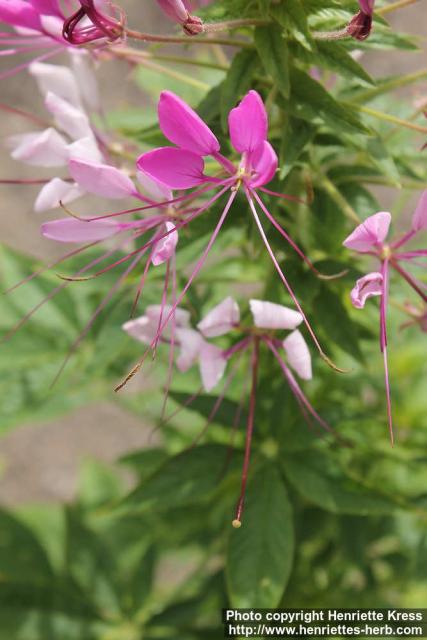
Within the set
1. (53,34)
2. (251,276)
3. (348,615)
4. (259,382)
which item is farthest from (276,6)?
(348,615)

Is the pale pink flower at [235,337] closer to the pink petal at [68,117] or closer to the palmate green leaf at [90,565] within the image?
the pink petal at [68,117]

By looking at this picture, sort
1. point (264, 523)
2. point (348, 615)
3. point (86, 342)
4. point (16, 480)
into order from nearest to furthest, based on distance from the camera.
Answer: point (264, 523) → point (348, 615) → point (86, 342) → point (16, 480)

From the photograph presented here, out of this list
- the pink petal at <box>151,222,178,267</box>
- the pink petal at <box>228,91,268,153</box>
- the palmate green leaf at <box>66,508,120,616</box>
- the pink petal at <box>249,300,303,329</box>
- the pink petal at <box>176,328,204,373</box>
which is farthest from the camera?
the palmate green leaf at <box>66,508,120,616</box>

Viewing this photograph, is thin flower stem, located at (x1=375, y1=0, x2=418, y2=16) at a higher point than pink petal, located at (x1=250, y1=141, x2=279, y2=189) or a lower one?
higher

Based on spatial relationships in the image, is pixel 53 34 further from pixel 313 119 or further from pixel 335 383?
pixel 335 383

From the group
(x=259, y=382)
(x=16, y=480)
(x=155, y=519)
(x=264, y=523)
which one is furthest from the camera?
(x=16, y=480)

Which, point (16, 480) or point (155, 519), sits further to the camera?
point (16, 480)

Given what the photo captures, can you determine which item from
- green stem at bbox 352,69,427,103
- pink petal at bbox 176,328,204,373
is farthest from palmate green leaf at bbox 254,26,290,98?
pink petal at bbox 176,328,204,373

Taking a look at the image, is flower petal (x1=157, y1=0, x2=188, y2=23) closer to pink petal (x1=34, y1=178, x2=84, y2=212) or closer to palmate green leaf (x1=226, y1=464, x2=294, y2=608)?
pink petal (x1=34, y1=178, x2=84, y2=212)
